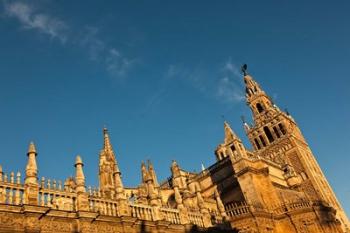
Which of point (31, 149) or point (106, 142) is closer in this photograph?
point (31, 149)

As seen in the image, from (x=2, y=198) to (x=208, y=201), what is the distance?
2351cm

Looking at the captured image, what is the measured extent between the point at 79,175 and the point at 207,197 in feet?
78.6

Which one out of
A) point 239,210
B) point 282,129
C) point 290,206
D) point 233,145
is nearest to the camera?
point 239,210

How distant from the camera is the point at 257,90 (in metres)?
69.2

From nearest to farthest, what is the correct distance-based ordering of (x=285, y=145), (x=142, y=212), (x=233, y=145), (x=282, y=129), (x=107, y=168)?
(x=142, y=212) < (x=107, y=168) < (x=233, y=145) < (x=285, y=145) < (x=282, y=129)

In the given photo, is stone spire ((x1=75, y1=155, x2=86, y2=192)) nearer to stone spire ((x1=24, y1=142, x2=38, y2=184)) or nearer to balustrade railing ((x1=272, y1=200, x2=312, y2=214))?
stone spire ((x1=24, y1=142, x2=38, y2=184))

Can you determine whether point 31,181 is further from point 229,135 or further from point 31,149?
point 229,135

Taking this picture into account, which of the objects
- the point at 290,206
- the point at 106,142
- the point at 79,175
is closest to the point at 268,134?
the point at 290,206

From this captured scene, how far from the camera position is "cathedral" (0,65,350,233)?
15.8 m

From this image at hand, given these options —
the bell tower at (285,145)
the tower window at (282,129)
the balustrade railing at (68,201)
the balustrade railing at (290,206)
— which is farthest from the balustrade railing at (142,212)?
the tower window at (282,129)

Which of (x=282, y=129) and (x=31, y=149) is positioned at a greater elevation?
(x=282, y=129)

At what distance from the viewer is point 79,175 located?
18.1m

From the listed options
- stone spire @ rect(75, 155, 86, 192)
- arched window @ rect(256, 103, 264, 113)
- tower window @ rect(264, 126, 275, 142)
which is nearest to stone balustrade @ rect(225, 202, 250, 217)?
stone spire @ rect(75, 155, 86, 192)

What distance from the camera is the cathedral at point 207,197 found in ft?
51.9
